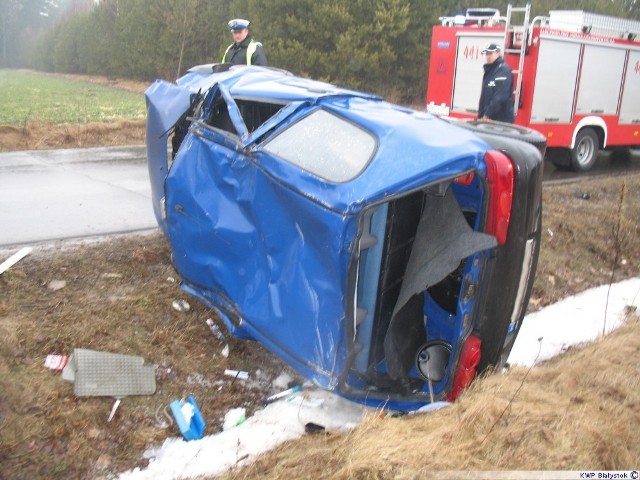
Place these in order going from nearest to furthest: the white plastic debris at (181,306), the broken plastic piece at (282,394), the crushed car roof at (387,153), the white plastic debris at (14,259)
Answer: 1. the crushed car roof at (387,153)
2. the broken plastic piece at (282,394)
3. the white plastic debris at (181,306)
4. the white plastic debris at (14,259)

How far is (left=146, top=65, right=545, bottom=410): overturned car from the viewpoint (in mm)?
2934

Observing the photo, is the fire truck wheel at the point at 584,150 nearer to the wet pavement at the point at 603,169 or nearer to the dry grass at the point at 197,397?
the wet pavement at the point at 603,169

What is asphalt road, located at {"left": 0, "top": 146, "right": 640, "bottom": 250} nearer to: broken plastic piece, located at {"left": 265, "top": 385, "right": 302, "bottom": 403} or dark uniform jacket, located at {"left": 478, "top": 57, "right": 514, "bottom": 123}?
dark uniform jacket, located at {"left": 478, "top": 57, "right": 514, "bottom": 123}

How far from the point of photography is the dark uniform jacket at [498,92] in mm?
8547

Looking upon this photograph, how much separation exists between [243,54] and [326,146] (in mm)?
5253

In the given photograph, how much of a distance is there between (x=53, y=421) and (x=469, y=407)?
7.03ft

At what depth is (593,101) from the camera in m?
11.8

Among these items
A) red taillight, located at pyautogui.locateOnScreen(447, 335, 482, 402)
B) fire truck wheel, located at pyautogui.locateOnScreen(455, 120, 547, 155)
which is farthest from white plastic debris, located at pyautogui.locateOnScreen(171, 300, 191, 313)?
fire truck wheel, located at pyautogui.locateOnScreen(455, 120, 547, 155)

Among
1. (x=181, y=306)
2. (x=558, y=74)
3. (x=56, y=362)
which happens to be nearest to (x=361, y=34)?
(x=558, y=74)

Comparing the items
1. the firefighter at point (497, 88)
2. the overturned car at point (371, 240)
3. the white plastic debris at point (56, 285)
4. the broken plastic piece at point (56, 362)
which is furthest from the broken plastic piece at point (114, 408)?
the firefighter at point (497, 88)

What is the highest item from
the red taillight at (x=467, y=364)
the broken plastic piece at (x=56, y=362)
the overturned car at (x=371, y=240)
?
the overturned car at (x=371, y=240)

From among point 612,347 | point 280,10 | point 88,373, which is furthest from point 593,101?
point 280,10

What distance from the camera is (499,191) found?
9.45 ft

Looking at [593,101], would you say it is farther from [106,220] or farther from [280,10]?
[280,10]
